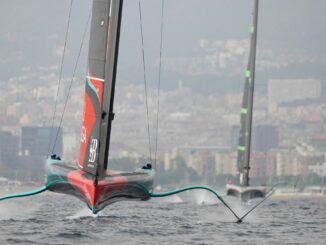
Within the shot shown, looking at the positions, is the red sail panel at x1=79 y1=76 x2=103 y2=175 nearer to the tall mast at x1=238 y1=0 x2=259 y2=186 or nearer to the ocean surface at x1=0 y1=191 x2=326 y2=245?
the ocean surface at x1=0 y1=191 x2=326 y2=245

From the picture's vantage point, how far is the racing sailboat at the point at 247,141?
38.7 meters

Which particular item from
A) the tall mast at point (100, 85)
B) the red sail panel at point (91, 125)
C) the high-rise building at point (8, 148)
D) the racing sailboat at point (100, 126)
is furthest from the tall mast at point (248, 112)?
the high-rise building at point (8, 148)

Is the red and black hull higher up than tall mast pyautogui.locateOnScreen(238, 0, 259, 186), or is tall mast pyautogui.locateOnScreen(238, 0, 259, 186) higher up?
tall mast pyautogui.locateOnScreen(238, 0, 259, 186)

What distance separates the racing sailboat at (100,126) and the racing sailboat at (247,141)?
17092 mm

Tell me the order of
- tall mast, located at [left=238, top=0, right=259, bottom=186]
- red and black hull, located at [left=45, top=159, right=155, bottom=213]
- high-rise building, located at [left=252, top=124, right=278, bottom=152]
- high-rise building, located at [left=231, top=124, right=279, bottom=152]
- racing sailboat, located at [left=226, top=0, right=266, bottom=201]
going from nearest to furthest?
red and black hull, located at [left=45, top=159, right=155, bottom=213] < racing sailboat, located at [left=226, top=0, right=266, bottom=201] < tall mast, located at [left=238, top=0, right=259, bottom=186] < high-rise building, located at [left=231, top=124, right=279, bottom=152] < high-rise building, located at [left=252, top=124, right=278, bottom=152]

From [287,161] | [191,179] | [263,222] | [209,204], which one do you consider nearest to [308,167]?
[287,161]

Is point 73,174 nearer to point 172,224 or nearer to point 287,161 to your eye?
point 172,224

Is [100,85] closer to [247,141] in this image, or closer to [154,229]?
[154,229]

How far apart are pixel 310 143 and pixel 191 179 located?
40.6 metres

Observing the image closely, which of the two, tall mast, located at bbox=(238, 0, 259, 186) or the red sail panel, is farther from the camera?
tall mast, located at bbox=(238, 0, 259, 186)

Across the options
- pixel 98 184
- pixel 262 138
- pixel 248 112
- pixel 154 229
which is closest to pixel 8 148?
pixel 262 138

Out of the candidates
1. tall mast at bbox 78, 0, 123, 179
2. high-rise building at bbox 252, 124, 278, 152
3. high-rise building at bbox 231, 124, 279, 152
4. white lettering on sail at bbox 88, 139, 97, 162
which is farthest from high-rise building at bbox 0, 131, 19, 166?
white lettering on sail at bbox 88, 139, 97, 162

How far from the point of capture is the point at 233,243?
20812 millimetres

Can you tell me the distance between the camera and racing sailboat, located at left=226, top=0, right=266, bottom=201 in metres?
38.7
